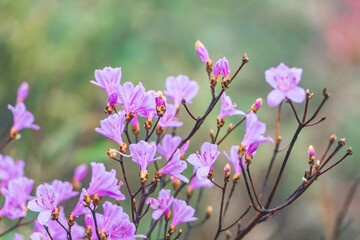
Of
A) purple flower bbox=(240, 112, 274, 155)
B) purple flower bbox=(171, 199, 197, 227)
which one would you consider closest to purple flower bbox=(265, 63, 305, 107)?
purple flower bbox=(240, 112, 274, 155)

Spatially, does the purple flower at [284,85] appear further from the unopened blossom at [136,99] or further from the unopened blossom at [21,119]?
the unopened blossom at [21,119]

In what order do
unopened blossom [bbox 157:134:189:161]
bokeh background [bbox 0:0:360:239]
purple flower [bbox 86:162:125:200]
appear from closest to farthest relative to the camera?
purple flower [bbox 86:162:125:200] < unopened blossom [bbox 157:134:189:161] < bokeh background [bbox 0:0:360:239]

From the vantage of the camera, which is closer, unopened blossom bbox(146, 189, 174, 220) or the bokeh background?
unopened blossom bbox(146, 189, 174, 220)

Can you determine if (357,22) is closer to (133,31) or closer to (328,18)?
(328,18)

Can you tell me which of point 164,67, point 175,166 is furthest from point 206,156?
point 164,67

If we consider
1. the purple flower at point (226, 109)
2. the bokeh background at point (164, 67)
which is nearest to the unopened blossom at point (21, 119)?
the bokeh background at point (164, 67)

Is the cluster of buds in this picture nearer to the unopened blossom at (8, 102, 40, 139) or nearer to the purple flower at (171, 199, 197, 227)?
the purple flower at (171, 199, 197, 227)

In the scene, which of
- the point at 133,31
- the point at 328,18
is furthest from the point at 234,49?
the point at 133,31
